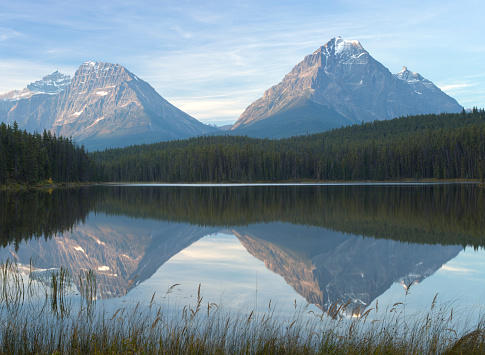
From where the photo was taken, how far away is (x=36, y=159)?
110188 mm

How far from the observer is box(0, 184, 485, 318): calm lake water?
16.2m

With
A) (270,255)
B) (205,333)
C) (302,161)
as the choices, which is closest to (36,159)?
(270,255)

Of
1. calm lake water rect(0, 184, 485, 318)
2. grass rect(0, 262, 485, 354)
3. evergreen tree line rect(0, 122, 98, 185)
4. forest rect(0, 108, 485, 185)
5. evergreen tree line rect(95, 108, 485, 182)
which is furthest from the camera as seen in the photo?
evergreen tree line rect(95, 108, 485, 182)

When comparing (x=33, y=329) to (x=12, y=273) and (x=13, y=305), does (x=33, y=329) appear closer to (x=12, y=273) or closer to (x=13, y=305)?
(x=13, y=305)

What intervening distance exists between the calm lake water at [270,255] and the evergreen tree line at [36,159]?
Answer: 2551 inches

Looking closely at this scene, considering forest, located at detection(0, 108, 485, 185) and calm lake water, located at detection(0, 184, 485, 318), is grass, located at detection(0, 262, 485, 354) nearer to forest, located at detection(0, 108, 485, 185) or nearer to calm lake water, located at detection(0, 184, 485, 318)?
calm lake water, located at detection(0, 184, 485, 318)

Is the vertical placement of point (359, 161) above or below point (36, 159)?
above

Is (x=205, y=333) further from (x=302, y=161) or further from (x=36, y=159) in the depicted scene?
(x=302, y=161)

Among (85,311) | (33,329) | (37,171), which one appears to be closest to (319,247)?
(85,311)

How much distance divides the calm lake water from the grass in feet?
4.32

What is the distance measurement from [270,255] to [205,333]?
14091 millimetres

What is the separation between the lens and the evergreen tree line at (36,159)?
9862cm

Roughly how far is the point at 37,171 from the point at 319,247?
10079 centimetres

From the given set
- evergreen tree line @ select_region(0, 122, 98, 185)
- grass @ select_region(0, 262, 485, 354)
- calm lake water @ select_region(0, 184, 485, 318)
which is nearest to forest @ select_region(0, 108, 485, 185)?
evergreen tree line @ select_region(0, 122, 98, 185)
